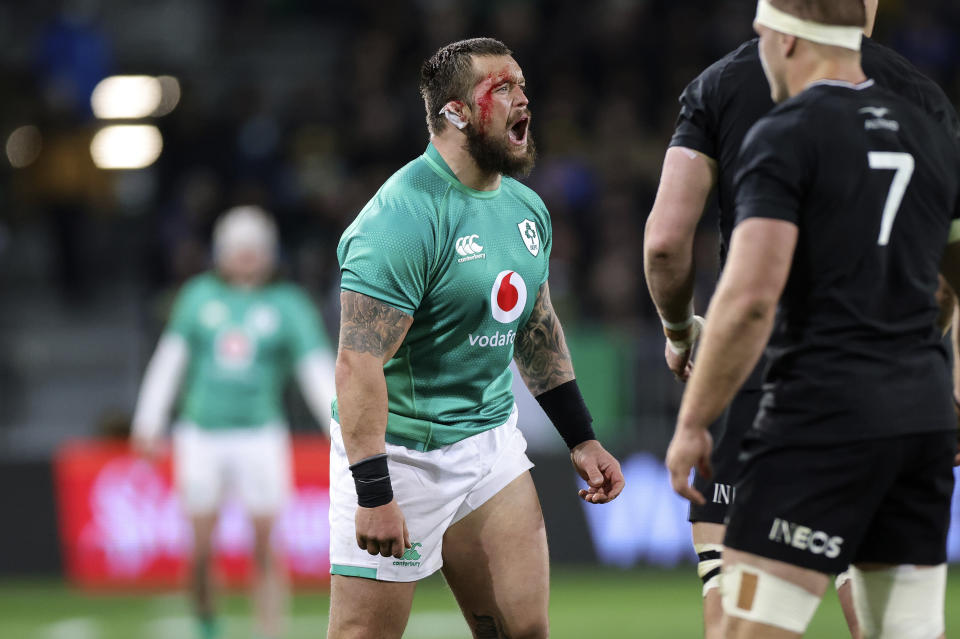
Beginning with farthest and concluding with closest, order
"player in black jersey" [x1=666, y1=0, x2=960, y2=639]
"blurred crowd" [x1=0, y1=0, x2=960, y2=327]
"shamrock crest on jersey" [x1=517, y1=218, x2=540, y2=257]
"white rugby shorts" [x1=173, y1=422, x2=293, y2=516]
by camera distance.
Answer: "blurred crowd" [x1=0, y1=0, x2=960, y2=327]
"white rugby shorts" [x1=173, y1=422, x2=293, y2=516]
"shamrock crest on jersey" [x1=517, y1=218, x2=540, y2=257]
"player in black jersey" [x1=666, y1=0, x2=960, y2=639]

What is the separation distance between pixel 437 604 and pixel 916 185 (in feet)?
26.2

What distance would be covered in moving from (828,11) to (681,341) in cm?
162

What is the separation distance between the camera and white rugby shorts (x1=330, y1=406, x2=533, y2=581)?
4605 millimetres

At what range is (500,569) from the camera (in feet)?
15.6

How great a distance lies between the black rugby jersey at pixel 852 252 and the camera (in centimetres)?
350

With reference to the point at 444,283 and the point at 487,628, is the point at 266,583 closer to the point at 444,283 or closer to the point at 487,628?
the point at 487,628

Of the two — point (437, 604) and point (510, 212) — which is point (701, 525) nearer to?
point (510, 212)

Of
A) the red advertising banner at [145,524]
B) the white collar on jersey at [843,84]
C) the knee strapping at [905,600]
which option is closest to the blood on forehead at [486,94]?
the white collar on jersey at [843,84]

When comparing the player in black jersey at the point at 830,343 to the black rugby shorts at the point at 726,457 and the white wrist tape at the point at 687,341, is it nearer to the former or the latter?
the black rugby shorts at the point at 726,457

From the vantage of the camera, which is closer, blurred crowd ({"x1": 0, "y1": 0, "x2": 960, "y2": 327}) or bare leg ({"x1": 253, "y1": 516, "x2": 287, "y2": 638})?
bare leg ({"x1": 253, "y1": 516, "x2": 287, "y2": 638})

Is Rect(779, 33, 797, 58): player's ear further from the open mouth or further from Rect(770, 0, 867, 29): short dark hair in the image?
the open mouth

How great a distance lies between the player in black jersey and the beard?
4.02 ft

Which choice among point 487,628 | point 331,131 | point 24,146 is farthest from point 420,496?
point 24,146

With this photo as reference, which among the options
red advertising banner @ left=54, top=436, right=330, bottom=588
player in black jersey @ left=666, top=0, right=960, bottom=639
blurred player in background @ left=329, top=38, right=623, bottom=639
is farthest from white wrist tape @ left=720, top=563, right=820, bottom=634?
red advertising banner @ left=54, top=436, right=330, bottom=588
